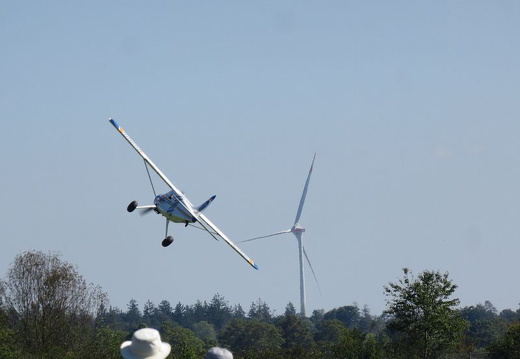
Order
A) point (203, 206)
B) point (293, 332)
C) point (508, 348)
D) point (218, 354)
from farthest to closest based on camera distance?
point (293, 332), point (508, 348), point (203, 206), point (218, 354)

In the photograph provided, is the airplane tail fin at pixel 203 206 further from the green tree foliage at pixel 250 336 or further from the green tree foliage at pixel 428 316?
the green tree foliage at pixel 250 336

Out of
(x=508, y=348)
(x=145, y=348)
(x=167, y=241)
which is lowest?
(x=145, y=348)

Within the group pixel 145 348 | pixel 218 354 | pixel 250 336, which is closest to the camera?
pixel 218 354

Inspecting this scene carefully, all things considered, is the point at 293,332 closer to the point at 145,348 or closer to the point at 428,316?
the point at 428,316

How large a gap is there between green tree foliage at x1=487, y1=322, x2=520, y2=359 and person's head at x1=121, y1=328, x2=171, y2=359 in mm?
50405

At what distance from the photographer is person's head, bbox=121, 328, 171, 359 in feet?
53.0

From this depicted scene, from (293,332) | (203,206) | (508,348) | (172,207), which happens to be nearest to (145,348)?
(172,207)

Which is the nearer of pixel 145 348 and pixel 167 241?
pixel 145 348

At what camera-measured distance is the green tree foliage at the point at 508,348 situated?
64062mm

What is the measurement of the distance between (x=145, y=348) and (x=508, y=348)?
Answer: 169 ft

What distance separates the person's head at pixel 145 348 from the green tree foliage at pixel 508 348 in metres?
50.4

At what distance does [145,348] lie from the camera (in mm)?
16188

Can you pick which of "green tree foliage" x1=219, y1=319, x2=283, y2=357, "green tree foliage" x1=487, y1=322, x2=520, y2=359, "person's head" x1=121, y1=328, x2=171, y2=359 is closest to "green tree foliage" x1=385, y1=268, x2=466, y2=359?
"green tree foliage" x1=487, y1=322, x2=520, y2=359

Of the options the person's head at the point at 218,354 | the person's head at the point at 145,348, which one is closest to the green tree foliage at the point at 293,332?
the person's head at the point at 145,348
